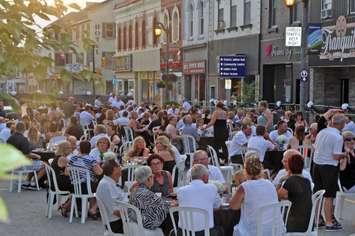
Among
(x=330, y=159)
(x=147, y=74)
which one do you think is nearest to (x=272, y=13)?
(x=147, y=74)

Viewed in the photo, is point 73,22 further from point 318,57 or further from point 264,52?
point 264,52

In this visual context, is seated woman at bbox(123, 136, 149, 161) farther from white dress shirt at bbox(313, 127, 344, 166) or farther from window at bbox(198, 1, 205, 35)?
window at bbox(198, 1, 205, 35)

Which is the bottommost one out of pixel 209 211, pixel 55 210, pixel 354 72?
pixel 55 210

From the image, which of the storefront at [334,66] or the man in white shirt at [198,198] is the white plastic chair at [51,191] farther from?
the storefront at [334,66]

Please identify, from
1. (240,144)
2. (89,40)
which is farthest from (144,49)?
(89,40)

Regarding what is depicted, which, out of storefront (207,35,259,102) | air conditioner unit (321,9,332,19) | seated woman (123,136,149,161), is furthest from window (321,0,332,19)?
seated woman (123,136,149,161)

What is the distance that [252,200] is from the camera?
26.8 ft

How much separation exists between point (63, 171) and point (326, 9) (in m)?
18.5

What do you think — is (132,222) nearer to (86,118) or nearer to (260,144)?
(260,144)

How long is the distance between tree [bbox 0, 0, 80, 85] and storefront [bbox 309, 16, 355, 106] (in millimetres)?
23617

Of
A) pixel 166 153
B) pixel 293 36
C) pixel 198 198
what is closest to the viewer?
pixel 198 198

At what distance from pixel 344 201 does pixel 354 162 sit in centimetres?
111

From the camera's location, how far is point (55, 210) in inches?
516

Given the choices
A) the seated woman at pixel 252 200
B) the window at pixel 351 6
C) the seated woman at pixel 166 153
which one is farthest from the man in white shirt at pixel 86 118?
the seated woman at pixel 252 200
